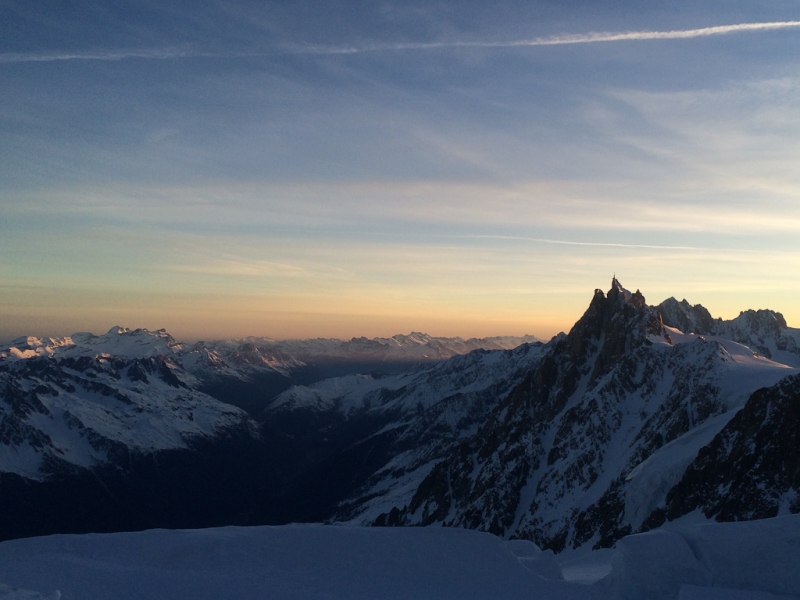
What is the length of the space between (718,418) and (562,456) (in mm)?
48495

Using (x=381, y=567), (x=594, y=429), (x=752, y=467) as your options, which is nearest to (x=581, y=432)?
(x=594, y=429)

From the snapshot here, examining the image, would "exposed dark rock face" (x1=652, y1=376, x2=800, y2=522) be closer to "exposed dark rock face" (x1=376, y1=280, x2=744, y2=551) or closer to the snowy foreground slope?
"exposed dark rock face" (x1=376, y1=280, x2=744, y2=551)

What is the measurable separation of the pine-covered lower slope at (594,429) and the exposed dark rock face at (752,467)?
22.5 ft

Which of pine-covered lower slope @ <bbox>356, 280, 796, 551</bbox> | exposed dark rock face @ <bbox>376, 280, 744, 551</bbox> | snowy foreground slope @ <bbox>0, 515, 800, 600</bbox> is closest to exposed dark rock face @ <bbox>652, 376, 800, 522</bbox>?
pine-covered lower slope @ <bbox>356, 280, 796, 551</bbox>

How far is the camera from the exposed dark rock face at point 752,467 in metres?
56.0

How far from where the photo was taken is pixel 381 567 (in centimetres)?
2633

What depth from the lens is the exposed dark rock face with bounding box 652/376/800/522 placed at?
56000 mm

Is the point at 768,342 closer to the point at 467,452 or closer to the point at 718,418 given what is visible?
the point at 467,452

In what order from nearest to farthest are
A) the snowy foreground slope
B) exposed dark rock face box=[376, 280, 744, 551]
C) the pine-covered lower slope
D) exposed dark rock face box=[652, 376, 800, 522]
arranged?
the snowy foreground slope → exposed dark rock face box=[652, 376, 800, 522] → the pine-covered lower slope → exposed dark rock face box=[376, 280, 744, 551]

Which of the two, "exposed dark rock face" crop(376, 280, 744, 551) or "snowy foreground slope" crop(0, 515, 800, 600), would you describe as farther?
"exposed dark rock face" crop(376, 280, 744, 551)

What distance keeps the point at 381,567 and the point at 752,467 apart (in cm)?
A: 5319

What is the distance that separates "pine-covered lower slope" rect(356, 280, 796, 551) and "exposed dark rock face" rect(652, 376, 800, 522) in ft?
22.5

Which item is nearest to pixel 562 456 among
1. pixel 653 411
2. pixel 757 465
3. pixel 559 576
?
pixel 653 411

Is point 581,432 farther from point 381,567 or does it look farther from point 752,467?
point 381,567
